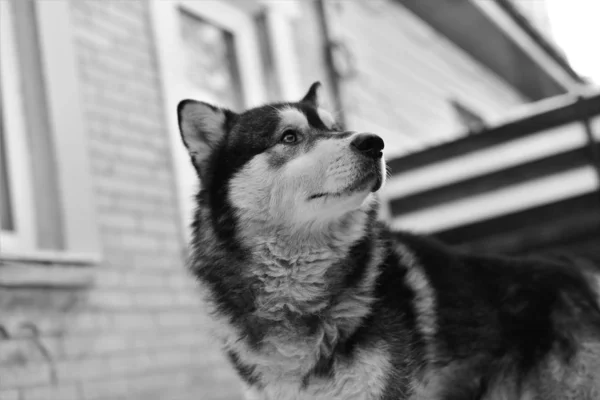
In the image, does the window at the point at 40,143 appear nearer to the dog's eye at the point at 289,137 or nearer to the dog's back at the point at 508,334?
the dog's eye at the point at 289,137

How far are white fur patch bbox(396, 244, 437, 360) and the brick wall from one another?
84cm

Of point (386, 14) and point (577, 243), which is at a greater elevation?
point (386, 14)

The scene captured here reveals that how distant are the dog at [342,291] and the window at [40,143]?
81 cm

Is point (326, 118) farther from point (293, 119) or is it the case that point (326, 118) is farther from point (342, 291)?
point (342, 291)

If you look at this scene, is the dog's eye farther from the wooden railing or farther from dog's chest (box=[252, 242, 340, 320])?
the wooden railing

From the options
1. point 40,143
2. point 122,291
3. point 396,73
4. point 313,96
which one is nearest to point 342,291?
point 313,96

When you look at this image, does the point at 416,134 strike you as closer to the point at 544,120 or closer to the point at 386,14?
the point at 386,14

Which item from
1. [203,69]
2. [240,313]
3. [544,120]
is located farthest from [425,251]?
[203,69]

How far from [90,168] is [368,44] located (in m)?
3.46

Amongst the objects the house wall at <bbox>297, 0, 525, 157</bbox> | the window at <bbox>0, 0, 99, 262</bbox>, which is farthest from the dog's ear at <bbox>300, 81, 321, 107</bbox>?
the house wall at <bbox>297, 0, 525, 157</bbox>

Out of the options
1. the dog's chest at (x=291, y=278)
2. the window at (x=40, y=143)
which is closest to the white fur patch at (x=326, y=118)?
the dog's chest at (x=291, y=278)

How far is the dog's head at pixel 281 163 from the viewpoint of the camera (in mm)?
1695

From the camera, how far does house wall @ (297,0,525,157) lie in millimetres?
4934

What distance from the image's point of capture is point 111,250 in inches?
105
